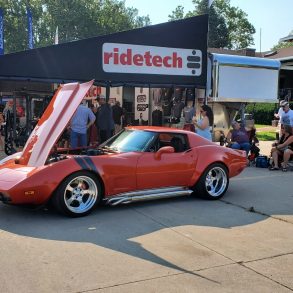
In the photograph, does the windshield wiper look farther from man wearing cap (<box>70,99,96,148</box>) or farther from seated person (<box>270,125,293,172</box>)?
seated person (<box>270,125,293,172</box>)

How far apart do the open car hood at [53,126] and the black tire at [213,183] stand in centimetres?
230

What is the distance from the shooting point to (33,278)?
384 centimetres

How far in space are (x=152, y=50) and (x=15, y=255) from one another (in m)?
8.10

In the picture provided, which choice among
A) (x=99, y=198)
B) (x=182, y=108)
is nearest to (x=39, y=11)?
(x=182, y=108)

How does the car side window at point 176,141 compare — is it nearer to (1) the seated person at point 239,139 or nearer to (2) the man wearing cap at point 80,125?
(2) the man wearing cap at point 80,125

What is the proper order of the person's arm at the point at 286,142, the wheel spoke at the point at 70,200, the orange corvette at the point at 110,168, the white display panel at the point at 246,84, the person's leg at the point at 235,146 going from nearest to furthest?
the orange corvette at the point at 110,168 → the wheel spoke at the point at 70,200 → the person's arm at the point at 286,142 → the person's leg at the point at 235,146 → the white display panel at the point at 246,84

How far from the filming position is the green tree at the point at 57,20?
7181cm

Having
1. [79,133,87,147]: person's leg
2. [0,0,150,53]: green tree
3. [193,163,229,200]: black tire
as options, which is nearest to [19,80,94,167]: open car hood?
[193,163,229,200]: black tire

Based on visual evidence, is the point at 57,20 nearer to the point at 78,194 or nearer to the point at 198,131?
the point at 198,131

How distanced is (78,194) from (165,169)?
145 cm

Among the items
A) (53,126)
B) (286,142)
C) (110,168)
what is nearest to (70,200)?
(110,168)

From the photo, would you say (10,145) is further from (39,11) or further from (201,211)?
(39,11)

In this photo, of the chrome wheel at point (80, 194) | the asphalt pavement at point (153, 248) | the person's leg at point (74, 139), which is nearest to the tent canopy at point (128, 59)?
the person's leg at point (74, 139)

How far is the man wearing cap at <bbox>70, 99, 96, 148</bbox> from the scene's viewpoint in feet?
33.7
